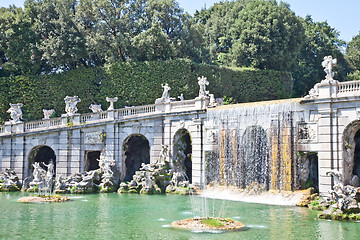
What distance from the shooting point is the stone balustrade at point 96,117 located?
109 feet

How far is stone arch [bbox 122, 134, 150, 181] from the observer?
36.3 m

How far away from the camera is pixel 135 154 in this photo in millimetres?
36969

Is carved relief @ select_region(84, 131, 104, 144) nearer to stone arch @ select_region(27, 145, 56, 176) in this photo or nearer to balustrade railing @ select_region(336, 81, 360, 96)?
stone arch @ select_region(27, 145, 56, 176)

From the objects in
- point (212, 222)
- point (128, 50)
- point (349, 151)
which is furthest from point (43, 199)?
point (128, 50)

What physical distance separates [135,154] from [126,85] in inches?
284

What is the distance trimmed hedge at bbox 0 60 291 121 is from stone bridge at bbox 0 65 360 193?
18.4 ft

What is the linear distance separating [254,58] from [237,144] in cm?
1791

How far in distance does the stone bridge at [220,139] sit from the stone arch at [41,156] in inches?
3.1

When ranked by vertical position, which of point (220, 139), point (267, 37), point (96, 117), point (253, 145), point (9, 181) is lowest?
point (9, 181)

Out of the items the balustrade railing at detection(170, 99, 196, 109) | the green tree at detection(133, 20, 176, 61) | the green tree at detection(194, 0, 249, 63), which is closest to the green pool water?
the balustrade railing at detection(170, 99, 196, 109)

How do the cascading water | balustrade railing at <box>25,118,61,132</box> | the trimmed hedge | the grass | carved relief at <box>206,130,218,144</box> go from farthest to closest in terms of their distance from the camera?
1. the trimmed hedge
2. balustrade railing at <box>25,118,61,132</box>
3. carved relief at <box>206,130,218,144</box>
4. the cascading water
5. the grass

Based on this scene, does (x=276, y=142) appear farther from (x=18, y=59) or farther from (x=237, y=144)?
(x=18, y=59)

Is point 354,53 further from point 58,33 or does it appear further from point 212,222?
point 212,222

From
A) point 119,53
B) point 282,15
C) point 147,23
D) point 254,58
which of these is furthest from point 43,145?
point 282,15
